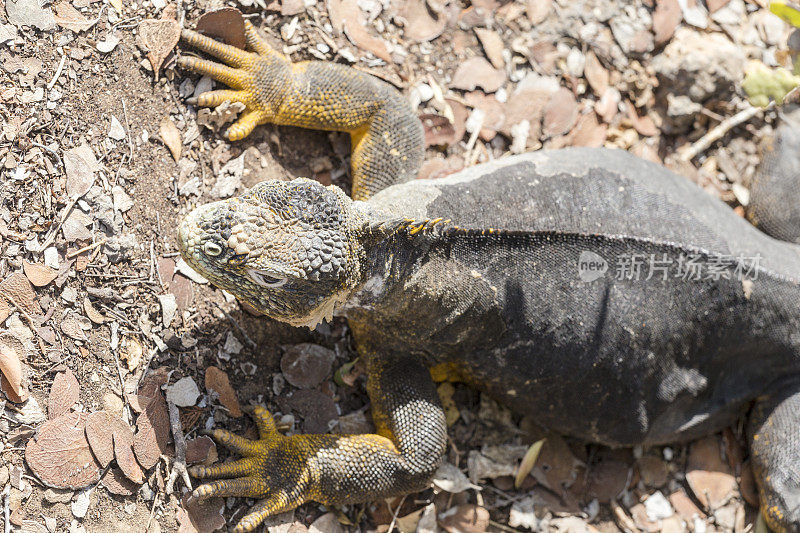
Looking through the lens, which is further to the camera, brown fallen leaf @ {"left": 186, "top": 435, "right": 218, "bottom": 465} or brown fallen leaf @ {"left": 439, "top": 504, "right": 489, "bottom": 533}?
brown fallen leaf @ {"left": 439, "top": 504, "right": 489, "bottom": 533}

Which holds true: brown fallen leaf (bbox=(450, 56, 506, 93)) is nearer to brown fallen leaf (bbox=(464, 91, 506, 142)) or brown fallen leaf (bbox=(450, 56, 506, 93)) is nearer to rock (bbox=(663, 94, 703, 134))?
brown fallen leaf (bbox=(464, 91, 506, 142))

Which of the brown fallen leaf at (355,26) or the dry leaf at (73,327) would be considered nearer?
the dry leaf at (73,327)

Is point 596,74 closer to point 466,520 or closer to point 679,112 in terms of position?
point 679,112

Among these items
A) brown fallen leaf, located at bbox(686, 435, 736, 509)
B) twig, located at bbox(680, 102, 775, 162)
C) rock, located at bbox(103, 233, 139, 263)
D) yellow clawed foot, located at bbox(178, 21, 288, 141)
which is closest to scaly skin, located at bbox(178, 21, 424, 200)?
yellow clawed foot, located at bbox(178, 21, 288, 141)

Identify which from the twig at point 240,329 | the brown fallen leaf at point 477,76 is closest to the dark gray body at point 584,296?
the twig at point 240,329

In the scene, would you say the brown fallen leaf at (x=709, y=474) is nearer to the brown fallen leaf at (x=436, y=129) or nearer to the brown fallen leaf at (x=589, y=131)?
the brown fallen leaf at (x=589, y=131)

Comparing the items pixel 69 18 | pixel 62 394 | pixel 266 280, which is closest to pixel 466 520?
pixel 266 280
